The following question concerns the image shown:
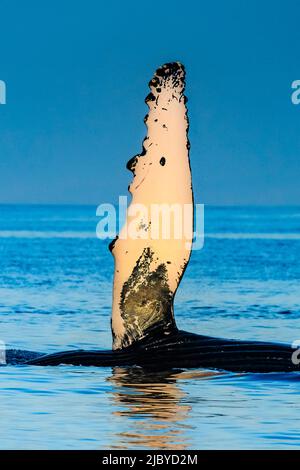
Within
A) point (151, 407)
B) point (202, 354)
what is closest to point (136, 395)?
point (151, 407)

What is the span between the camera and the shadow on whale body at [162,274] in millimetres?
16469

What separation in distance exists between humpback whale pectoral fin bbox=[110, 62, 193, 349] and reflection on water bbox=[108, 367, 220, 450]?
0.50 meters

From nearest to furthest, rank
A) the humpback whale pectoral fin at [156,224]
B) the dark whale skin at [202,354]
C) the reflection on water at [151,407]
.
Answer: the reflection on water at [151,407], the humpback whale pectoral fin at [156,224], the dark whale skin at [202,354]

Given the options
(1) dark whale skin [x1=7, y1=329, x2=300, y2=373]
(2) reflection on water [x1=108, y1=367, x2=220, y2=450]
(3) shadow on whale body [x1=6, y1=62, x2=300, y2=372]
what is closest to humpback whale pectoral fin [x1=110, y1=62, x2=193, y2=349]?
(3) shadow on whale body [x1=6, y1=62, x2=300, y2=372]

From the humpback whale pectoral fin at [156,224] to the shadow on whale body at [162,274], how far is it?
0.03 feet

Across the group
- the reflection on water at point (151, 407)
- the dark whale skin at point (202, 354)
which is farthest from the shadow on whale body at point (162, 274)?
the reflection on water at point (151, 407)

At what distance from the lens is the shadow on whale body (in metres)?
16.5

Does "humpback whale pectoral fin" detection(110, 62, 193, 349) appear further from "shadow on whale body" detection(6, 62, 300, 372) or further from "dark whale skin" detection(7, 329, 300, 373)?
"dark whale skin" detection(7, 329, 300, 373)

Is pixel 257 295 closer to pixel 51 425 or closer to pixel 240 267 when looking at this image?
pixel 240 267

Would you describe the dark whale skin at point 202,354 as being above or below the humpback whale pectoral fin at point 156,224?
below

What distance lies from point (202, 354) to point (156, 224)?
1.43m

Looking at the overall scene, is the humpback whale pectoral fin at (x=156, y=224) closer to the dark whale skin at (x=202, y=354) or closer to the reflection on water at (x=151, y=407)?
the dark whale skin at (x=202, y=354)
